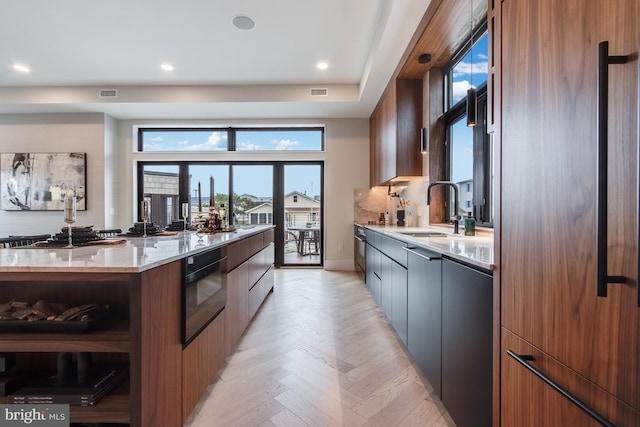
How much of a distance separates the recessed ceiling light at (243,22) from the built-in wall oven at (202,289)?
101 inches

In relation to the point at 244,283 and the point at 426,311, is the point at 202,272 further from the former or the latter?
the point at 426,311

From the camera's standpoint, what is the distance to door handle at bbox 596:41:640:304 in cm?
61

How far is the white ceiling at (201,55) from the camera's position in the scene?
294cm

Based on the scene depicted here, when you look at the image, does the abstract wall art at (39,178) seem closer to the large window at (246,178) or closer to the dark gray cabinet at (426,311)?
the large window at (246,178)

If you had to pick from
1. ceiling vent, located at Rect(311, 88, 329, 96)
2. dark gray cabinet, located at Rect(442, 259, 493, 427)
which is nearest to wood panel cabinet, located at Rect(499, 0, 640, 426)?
dark gray cabinet, located at Rect(442, 259, 493, 427)

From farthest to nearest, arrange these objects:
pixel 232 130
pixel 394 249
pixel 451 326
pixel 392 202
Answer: pixel 232 130 < pixel 392 202 < pixel 394 249 < pixel 451 326

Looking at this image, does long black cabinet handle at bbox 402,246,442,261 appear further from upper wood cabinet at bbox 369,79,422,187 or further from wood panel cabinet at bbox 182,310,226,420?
upper wood cabinet at bbox 369,79,422,187

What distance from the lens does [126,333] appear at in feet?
3.76

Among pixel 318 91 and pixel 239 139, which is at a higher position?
pixel 318 91

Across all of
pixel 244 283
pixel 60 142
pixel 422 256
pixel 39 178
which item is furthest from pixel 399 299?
pixel 39 178

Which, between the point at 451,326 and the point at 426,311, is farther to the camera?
the point at 426,311

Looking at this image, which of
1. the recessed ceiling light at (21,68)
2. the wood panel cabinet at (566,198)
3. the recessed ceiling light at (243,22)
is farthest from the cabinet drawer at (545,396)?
the recessed ceiling light at (21,68)

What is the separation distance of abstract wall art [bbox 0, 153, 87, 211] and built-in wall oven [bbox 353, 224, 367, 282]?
4.99 metres

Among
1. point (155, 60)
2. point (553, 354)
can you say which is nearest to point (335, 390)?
point (553, 354)
